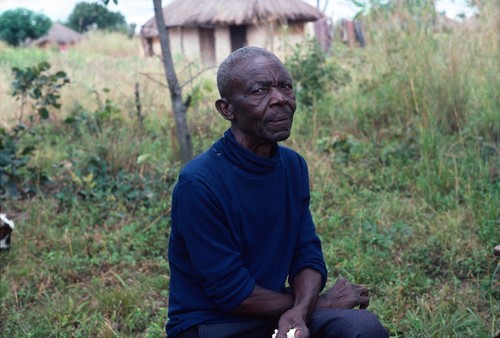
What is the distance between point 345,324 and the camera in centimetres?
210

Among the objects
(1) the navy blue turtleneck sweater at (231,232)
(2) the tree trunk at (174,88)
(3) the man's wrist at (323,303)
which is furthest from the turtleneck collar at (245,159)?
(2) the tree trunk at (174,88)

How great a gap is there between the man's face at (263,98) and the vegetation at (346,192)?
5.28ft

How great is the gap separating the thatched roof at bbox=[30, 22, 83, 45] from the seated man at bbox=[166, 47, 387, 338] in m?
27.7

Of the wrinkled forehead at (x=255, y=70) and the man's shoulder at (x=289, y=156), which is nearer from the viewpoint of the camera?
the wrinkled forehead at (x=255, y=70)

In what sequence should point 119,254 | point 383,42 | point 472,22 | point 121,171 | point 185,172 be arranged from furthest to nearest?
1. point 383,42
2. point 472,22
3. point 121,171
4. point 119,254
5. point 185,172

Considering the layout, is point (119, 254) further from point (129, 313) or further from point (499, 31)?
point (499, 31)

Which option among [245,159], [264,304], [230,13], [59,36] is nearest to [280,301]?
[264,304]

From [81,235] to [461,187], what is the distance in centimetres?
286

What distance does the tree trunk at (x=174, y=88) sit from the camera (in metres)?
5.16

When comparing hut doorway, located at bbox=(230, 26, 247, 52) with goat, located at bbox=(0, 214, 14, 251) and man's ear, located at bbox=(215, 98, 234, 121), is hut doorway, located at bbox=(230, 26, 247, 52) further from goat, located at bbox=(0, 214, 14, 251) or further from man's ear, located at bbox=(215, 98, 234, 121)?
man's ear, located at bbox=(215, 98, 234, 121)

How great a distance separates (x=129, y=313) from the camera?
3.65 meters

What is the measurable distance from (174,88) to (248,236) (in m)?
3.23

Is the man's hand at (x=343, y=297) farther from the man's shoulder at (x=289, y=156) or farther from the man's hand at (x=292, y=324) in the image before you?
the man's shoulder at (x=289, y=156)

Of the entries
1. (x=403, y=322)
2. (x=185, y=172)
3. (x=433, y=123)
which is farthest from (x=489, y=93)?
(x=185, y=172)
